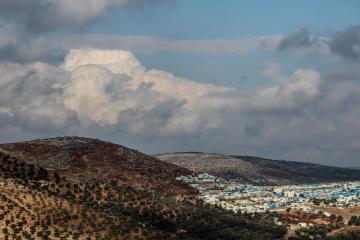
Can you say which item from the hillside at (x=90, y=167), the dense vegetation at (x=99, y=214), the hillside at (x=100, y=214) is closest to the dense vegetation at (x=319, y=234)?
the dense vegetation at (x=99, y=214)

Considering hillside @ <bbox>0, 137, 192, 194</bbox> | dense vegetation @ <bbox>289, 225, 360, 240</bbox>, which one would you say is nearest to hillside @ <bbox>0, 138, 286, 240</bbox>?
dense vegetation @ <bbox>289, 225, 360, 240</bbox>

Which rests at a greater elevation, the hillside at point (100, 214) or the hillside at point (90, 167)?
the hillside at point (90, 167)

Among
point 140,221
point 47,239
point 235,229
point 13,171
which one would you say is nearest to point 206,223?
point 235,229

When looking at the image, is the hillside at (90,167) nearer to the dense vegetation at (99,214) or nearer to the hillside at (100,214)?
the hillside at (100,214)

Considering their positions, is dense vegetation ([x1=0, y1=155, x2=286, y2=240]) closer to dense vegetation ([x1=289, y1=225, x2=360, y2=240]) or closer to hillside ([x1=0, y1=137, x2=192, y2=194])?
dense vegetation ([x1=289, y1=225, x2=360, y2=240])

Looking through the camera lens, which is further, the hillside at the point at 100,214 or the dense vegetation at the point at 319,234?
the dense vegetation at the point at 319,234

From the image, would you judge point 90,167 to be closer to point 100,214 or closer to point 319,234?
point 100,214

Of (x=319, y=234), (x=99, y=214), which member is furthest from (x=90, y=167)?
(x=319, y=234)

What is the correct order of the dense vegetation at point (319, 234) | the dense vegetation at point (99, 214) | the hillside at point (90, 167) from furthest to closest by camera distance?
1. the hillside at point (90, 167)
2. the dense vegetation at point (319, 234)
3. the dense vegetation at point (99, 214)
